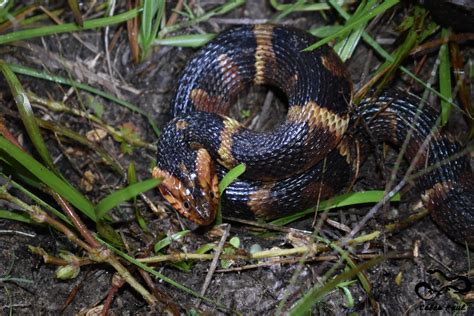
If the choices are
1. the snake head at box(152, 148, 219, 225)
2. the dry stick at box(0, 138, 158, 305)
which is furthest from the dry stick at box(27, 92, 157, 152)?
the dry stick at box(0, 138, 158, 305)

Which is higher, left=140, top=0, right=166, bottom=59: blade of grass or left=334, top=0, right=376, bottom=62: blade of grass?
left=140, top=0, right=166, bottom=59: blade of grass

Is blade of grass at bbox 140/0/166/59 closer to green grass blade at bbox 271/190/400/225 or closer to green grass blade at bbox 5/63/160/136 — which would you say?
green grass blade at bbox 5/63/160/136

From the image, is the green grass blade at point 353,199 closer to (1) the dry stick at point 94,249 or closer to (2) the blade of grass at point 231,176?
(2) the blade of grass at point 231,176

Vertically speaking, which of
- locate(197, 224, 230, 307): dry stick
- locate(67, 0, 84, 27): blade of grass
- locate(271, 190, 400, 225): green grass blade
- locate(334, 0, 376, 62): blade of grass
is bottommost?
locate(197, 224, 230, 307): dry stick

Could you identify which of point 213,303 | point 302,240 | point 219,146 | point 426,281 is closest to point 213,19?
point 219,146

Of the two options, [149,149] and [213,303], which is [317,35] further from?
[213,303]

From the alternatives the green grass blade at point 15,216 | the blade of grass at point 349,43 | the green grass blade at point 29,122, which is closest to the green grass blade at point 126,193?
the green grass blade at point 29,122
